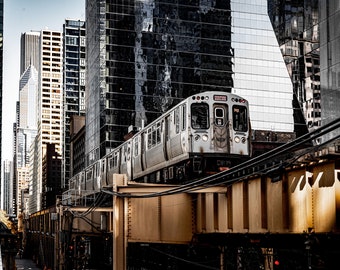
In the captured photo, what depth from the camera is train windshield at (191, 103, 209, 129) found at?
25078 millimetres

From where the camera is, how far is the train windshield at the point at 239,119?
26109mm

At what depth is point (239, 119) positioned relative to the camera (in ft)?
86.1

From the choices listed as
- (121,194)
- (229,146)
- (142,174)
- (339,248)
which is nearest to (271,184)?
(339,248)

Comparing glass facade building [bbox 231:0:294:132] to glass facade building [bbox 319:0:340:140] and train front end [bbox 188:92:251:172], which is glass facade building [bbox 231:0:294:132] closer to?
glass facade building [bbox 319:0:340:140]

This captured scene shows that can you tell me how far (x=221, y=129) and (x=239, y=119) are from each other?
1.11 meters

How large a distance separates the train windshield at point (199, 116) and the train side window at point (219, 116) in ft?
1.54

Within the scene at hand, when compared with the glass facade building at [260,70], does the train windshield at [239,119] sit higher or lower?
lower

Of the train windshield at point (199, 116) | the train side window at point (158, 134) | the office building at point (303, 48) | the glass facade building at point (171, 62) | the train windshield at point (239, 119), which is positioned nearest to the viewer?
the train windshield at point (199, 116)

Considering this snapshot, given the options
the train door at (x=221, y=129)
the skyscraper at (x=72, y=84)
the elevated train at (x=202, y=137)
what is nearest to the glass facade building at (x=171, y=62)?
the elevated train at (x=202, y=137)

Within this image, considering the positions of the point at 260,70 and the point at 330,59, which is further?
the point at 260,70

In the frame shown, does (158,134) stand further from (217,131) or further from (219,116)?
(217,131)

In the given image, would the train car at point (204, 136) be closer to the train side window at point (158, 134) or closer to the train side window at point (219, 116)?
the train side window at point (219, 116)

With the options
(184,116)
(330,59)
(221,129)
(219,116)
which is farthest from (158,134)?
(330,59)

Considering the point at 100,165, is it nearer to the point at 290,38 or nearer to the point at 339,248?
the point at 290,38
